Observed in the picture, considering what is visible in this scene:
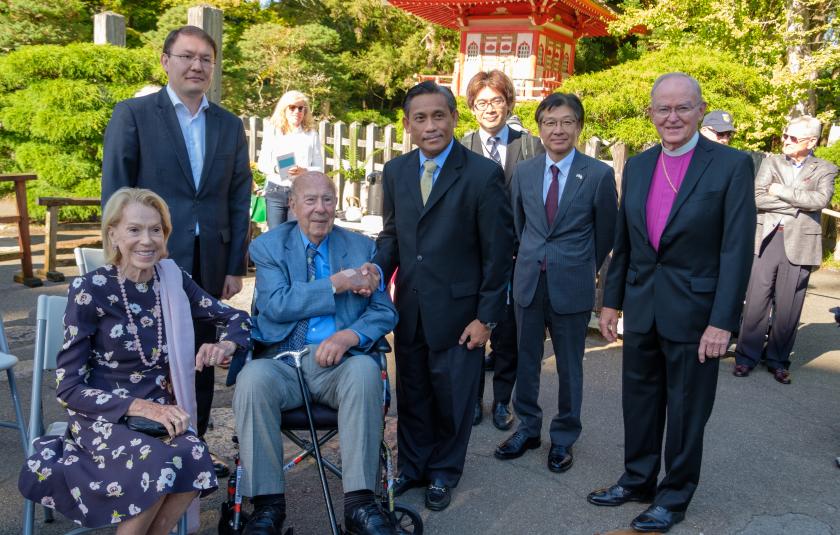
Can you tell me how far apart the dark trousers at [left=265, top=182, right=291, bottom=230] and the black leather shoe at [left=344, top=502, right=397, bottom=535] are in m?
4.71

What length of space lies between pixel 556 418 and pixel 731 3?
11.0 metres

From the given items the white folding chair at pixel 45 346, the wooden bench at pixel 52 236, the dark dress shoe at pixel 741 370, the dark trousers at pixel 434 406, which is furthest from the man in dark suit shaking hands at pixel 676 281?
the wooden bench at pixel 52 236

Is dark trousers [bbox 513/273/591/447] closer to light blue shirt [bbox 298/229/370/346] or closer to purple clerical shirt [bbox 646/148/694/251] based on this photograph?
purple clerical shirt [bbox 646/148/694/251]

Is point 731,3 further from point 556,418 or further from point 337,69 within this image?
point 337,69

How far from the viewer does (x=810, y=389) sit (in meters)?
5.40

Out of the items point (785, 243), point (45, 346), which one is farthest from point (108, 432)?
point (785, 243)

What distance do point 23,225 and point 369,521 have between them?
5.76m

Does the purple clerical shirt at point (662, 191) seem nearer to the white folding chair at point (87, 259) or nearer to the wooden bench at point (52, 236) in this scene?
the white folding chair at point (87, 259)

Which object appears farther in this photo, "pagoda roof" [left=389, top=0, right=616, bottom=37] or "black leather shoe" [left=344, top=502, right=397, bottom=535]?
"pagoda roof" [left=389, top=0, right=616, bottom=37]

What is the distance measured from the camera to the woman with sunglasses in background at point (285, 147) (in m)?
7.03

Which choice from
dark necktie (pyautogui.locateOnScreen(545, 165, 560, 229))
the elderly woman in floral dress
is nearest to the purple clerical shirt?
dark necktie (pyautogui.locateOnScreen(545, 165, 560, 229))

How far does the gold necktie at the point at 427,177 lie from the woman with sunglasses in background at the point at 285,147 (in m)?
3.80

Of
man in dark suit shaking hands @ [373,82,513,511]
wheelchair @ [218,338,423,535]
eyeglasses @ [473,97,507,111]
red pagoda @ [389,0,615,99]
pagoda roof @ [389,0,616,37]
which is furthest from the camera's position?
red pagoda @ [389,0,615,99]

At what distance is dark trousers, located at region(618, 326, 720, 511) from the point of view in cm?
317
